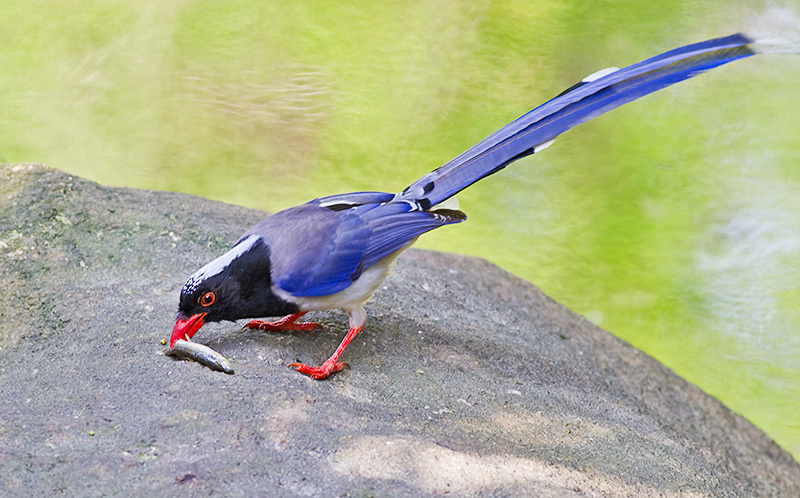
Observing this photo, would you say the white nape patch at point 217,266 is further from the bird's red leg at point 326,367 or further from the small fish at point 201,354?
the bird's red leg at point 326,367

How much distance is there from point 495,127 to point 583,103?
252 cm

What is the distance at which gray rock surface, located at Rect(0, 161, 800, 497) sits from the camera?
6.61ft

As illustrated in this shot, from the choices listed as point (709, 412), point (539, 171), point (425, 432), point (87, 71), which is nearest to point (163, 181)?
point (87, 71)

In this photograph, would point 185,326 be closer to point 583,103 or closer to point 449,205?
point 449,205

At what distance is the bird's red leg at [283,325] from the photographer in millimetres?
2953

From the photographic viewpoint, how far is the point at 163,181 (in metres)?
5.35

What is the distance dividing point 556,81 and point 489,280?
67.7 inches

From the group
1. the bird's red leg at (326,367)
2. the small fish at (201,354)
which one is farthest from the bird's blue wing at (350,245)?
the small fish at (201,354)

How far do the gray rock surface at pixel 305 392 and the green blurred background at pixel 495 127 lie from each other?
1.08 metres

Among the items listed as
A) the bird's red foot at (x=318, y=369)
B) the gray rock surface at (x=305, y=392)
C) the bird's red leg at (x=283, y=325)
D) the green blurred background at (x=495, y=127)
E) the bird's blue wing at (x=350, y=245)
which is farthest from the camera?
the green blurred background at (x=495, y=127)

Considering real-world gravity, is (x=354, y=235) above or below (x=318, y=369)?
above

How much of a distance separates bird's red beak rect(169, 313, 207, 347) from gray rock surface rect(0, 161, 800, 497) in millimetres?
91

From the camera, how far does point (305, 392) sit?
241 cm

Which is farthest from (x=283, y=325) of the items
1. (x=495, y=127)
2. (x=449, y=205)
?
(x=495, y=127)
